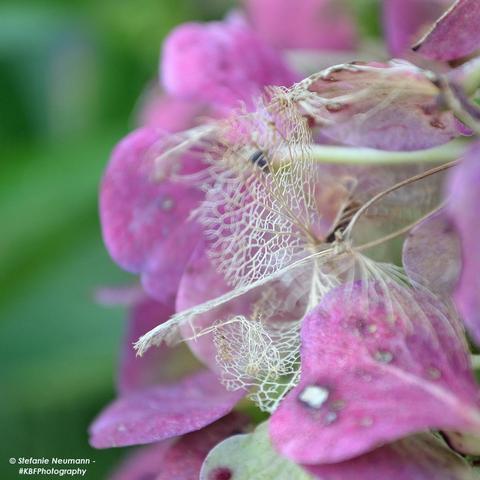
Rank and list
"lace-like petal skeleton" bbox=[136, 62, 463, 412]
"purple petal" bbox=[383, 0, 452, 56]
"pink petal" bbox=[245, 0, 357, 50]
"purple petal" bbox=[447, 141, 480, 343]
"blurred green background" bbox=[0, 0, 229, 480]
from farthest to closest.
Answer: "blurred green background" bbox=[0, 0, 229, 480] → "pink petal" bbox=[245, 0, 357, 50] → "purple petal" bbox=[383, 0, 452, 56] → "lace-like petal skeleton" bbox=[136, 62, 463, 412] → "purple petal" bbox=[447, 141, 480, 343]

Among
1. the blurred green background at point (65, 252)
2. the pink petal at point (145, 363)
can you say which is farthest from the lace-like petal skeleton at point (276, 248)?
the blurred green background at point (65, 252)

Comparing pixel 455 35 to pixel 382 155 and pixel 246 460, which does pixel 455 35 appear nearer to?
pixel 382 155

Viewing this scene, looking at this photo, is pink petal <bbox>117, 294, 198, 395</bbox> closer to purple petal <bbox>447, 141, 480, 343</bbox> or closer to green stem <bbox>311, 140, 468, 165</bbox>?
green stem <bbox>311, 140, 468, 165</bbox>

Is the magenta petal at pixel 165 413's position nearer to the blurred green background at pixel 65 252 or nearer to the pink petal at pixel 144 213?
the pink petal at pixel 144 213

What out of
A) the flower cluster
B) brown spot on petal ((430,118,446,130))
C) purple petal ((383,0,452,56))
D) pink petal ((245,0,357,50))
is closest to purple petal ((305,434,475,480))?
the flower cluster

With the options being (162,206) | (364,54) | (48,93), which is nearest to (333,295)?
(162,206)

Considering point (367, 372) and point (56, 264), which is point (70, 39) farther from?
point (367, 372)

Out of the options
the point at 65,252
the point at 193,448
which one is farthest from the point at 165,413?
the point at 65,252
